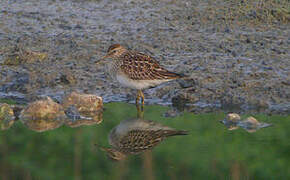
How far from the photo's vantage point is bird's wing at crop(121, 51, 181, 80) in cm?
1041

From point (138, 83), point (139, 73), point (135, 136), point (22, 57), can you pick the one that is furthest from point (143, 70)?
point (22, 57)

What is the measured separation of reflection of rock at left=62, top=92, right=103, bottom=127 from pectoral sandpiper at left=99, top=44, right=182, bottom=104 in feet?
2.14

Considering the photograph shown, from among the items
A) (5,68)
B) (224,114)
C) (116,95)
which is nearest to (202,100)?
(224,114)

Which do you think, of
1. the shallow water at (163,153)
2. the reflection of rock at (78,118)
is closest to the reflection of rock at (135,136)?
the shallow water at (163,153)

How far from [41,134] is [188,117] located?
250 centimetres

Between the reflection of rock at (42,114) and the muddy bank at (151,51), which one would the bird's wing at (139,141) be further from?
the muddy bank at (151,51)

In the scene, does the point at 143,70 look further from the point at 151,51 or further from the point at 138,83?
the point at 151,51

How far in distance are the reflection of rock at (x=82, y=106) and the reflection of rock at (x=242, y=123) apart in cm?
223

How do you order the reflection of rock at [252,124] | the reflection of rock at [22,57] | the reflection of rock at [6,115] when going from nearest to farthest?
the reflection of rock at [252,124]
the reflection of rock at [6,115]
the reflection of rock at [22,57]

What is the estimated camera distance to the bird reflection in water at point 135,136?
840 cm

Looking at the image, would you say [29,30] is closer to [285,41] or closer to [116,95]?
[116,95]

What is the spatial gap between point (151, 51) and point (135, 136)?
13.9ft

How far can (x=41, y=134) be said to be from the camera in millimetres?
9117

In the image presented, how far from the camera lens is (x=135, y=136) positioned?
29.5ft
